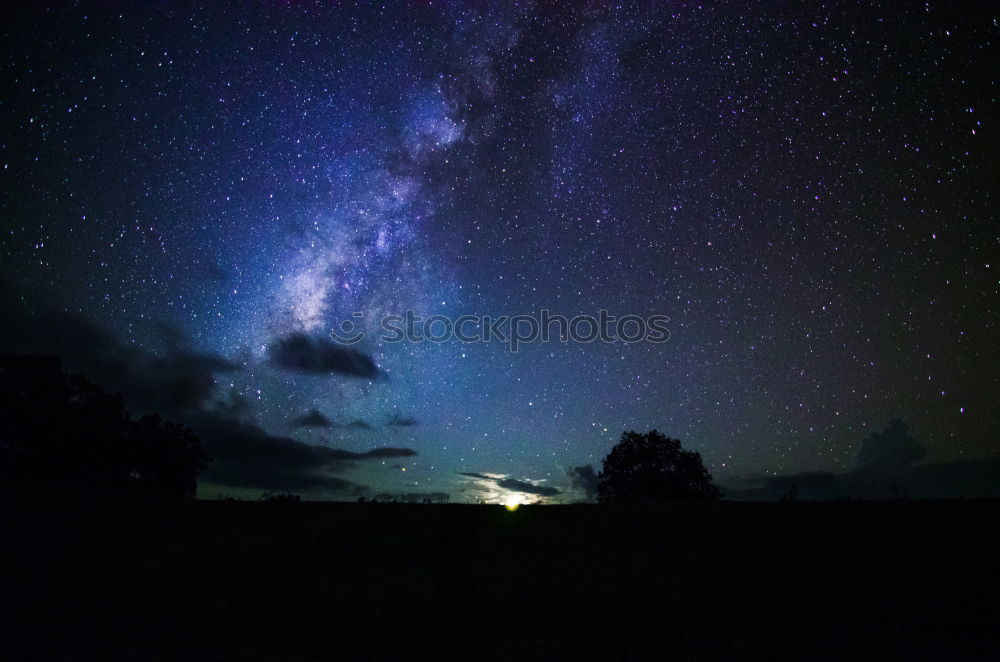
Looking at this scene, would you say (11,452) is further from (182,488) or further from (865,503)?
(865,503)

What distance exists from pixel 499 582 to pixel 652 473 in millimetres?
29194

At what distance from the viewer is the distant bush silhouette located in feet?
121

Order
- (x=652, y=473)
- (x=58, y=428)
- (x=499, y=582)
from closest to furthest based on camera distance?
(x=499, y=582) < (x=58, y=428) < (x=652, y=473)

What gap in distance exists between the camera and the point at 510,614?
9406 millimetres

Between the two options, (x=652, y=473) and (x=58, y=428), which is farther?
(x=652, y=473)

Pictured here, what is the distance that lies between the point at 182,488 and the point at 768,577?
135ft

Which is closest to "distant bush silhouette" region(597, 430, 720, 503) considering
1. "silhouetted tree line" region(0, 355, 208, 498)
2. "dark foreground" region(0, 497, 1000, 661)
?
"dark foreground" region(0, 497, 1000, 661)

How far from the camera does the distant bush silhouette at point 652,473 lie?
36.9m

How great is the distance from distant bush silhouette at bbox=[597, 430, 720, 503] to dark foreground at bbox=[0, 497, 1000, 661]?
2084cm

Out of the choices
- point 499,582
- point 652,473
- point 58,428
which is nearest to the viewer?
point 499,582

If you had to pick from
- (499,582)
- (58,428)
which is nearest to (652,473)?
(499,582)

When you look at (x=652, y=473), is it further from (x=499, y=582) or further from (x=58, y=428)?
(x=58, y=428)

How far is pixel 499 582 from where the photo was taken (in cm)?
1127

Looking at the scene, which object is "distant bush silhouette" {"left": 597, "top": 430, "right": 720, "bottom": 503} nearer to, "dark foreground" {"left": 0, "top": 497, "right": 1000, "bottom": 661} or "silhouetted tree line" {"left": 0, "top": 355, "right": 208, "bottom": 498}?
"dark foreground" {"left": 0, "top": 497, "right": 1000, "bottom": 661}
